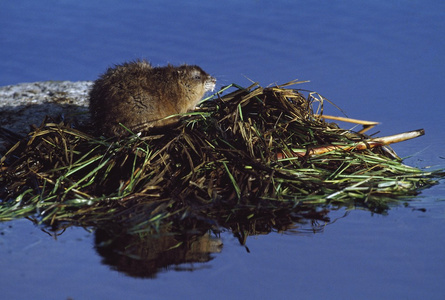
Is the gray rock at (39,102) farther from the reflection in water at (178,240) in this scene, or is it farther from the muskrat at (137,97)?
the reflection in water at (178,240)

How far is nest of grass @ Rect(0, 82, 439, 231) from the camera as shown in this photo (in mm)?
5230

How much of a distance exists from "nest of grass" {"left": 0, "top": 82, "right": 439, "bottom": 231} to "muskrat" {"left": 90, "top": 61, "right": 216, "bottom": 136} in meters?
0.16

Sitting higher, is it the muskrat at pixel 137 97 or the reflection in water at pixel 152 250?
the muskrat at pixel 137 97

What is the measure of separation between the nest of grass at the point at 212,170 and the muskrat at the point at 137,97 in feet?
0.52

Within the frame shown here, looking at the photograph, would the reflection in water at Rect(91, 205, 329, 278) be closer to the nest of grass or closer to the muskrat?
the nest of grass

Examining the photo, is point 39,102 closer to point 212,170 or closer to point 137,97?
point 137,97

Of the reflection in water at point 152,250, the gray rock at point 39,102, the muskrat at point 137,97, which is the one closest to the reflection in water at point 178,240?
the reflection in water at point 152,250

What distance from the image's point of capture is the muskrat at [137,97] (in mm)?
5969

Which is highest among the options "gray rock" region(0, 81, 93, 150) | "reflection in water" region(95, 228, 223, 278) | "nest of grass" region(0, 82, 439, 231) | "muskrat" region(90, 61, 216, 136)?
"gray rock" region(0, 81, 93, 150)

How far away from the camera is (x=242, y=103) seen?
618cm

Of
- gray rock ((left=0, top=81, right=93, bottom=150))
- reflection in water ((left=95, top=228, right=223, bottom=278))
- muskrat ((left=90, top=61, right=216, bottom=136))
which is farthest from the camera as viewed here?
gray rock ((left=0, top=81, right=93, bottom=150))

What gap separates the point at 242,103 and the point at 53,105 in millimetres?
3188

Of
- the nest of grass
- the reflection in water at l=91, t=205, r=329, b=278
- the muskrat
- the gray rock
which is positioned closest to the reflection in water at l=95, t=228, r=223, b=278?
the reflection in water at l=91, t=205, r=329, b=278

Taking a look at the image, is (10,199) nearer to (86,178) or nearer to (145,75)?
(86,178)
